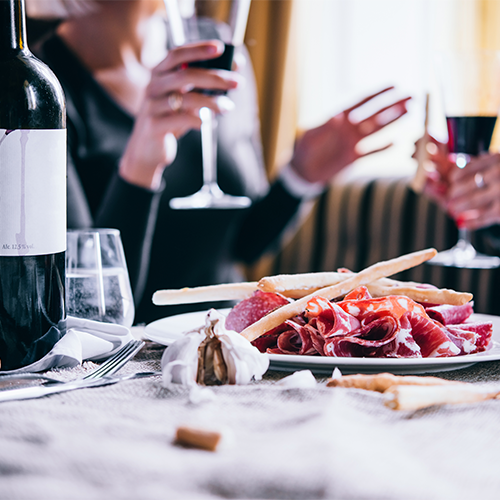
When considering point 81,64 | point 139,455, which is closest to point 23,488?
point 139,455

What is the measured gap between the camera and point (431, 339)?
608mm

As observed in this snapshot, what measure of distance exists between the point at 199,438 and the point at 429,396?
18cm

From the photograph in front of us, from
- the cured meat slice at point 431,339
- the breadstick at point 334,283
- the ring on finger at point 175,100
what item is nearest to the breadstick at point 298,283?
the breadstick at point 334,283

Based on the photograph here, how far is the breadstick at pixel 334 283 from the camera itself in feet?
2.12

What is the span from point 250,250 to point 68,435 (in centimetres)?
188

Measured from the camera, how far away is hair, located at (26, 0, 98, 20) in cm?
178

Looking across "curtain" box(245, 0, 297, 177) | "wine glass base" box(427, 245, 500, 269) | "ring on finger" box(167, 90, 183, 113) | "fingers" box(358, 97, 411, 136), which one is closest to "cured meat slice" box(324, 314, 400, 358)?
"wine glass base" box(427, 245, 500, 269)

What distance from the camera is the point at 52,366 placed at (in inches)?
24.3

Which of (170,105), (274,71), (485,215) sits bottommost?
(485,215)

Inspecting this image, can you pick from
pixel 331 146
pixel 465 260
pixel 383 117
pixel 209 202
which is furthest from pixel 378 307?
pixel 331 146

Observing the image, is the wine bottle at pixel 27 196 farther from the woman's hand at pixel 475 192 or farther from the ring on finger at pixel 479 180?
the ring on finger at pixel 479 180

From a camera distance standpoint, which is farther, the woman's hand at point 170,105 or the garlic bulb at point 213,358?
the woman's hand at point 170,105

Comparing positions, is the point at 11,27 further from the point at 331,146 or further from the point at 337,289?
the point at 331,146

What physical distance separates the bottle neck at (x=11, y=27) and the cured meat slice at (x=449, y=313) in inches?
18.0
